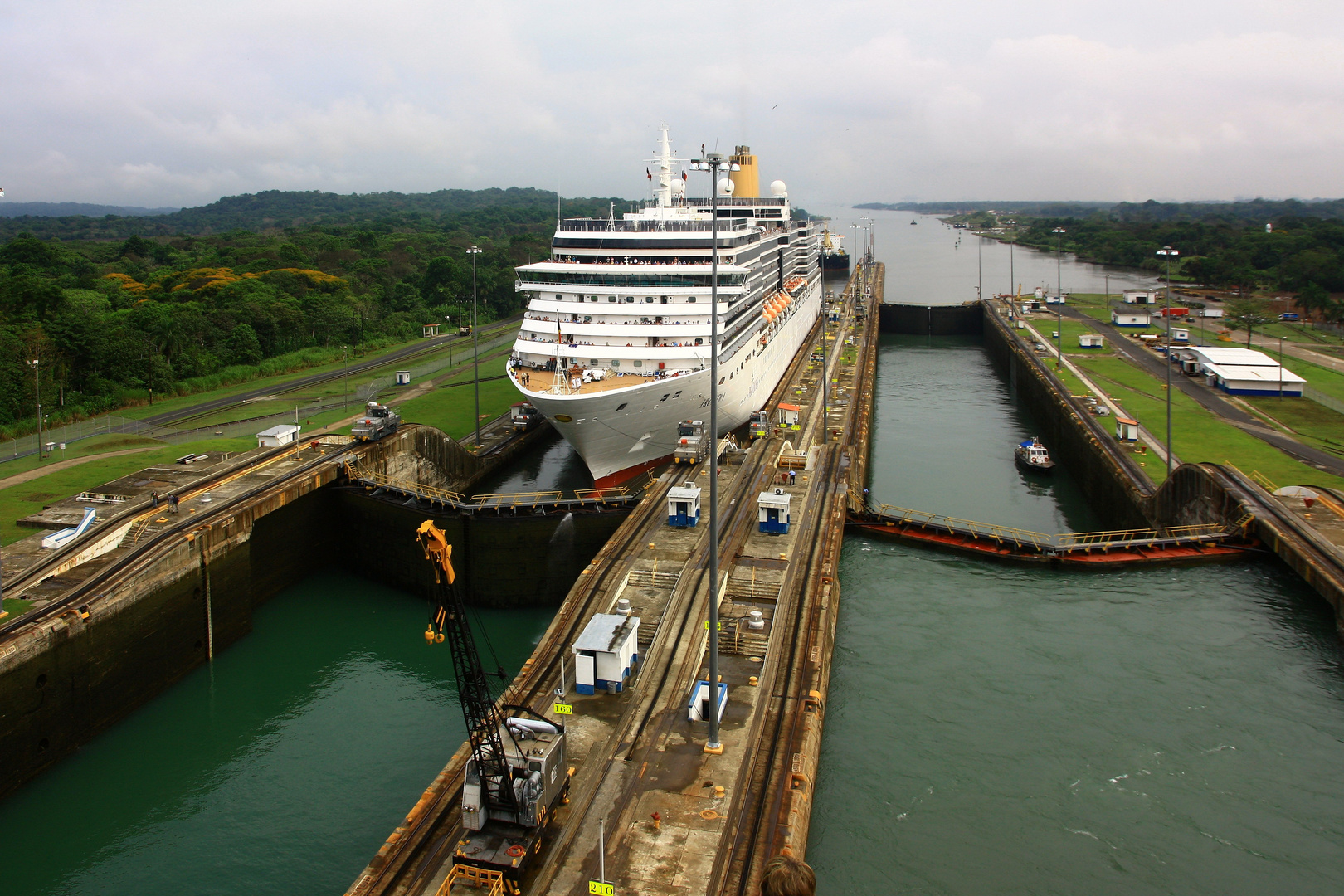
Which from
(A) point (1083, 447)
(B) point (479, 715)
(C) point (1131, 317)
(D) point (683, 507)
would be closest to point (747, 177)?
(C) point (1131, 317)

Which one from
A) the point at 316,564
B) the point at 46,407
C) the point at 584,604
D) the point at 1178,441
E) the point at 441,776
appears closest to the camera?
the point at 441,776

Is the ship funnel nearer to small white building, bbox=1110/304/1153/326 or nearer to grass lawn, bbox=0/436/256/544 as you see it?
small white building, bbox=1110/304/1153/326

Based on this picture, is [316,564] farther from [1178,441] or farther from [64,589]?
[1178,441]

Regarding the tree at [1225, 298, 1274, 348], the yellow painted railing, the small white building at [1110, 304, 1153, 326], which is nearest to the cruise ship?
the yellow painted railing

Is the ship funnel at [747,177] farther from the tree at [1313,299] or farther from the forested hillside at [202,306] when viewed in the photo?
the tree at [1313,299]

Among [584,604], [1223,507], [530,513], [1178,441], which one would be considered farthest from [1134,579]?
[530,513]

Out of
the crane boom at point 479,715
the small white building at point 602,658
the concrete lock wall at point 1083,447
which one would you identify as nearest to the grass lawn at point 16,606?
the crane boom at point 479,715

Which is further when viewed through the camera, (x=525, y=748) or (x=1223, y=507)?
(x=1223, y=507)
